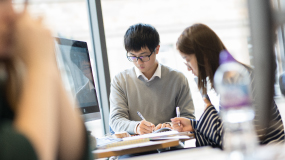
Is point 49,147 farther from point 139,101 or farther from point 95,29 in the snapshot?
point 95,29

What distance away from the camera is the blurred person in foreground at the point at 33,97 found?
17.9 inches

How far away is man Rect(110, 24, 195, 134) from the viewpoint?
2184 millimetres

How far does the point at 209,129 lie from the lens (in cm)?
149

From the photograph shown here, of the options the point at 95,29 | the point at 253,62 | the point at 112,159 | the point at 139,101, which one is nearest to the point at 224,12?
the point at 95,29

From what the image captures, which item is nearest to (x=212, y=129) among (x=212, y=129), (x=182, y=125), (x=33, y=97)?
(x=212, y=129)

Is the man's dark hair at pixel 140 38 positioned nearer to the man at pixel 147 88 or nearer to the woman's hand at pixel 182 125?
the man at pixel 147 88

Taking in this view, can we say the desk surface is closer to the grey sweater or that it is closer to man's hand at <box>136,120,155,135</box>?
man's hand at <box>136,120,155,135</box>

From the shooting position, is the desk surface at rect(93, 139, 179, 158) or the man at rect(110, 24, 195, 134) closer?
the desk surface at rect(93, 139, 179, 158)

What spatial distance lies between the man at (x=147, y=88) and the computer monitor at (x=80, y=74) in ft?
1.18

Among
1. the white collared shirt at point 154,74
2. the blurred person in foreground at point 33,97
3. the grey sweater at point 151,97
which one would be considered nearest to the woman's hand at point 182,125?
the grey sweater at point 151,97

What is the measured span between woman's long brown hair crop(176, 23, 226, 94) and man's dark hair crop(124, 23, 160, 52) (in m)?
0.51

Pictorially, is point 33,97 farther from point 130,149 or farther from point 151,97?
point 151,97

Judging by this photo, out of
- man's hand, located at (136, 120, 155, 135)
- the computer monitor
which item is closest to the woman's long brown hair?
man's hand, located at (136, 120, 155, 135)

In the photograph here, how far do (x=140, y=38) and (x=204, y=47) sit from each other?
63cm
